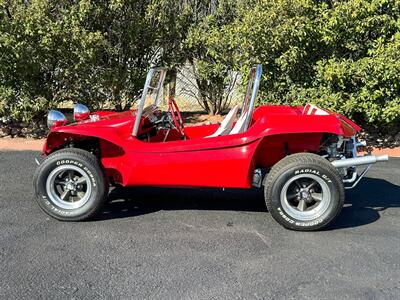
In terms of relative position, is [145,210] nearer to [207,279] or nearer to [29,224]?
[29,224]

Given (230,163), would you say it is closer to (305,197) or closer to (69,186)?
(305,197)

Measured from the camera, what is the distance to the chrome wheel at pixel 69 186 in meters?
4.36

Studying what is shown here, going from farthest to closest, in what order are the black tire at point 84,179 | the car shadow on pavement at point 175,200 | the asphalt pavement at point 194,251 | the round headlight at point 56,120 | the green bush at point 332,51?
the green bush at point 332,51 → the car shadow on pavement at point 175,200 → the round headlight at point 56,120 → the black tire at point 84,179 → the asphalt pavement at point 194,251

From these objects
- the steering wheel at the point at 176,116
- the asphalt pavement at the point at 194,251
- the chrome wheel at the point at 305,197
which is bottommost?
the asphalt pavement at the point at 194,251

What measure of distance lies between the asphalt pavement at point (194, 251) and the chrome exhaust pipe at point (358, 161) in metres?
0.60

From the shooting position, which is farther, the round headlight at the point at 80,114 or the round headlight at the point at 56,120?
the round headlight at the point at 80,114

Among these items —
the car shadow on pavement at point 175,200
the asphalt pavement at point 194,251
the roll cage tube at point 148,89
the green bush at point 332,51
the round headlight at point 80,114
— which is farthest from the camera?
the green bush at point 332,51

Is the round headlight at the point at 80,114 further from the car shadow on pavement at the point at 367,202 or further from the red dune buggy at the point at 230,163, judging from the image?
the car shadow on pavement at the point at 367,202

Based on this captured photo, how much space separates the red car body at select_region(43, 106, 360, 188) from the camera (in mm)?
4203

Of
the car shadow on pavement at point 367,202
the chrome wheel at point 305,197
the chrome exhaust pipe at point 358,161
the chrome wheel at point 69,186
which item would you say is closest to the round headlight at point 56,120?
the chrome wheel at point 69,186

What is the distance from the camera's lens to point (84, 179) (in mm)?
4402

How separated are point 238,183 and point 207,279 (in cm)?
120

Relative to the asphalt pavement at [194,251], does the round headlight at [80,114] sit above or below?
above

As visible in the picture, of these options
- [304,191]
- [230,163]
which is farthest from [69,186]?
[304,191]
